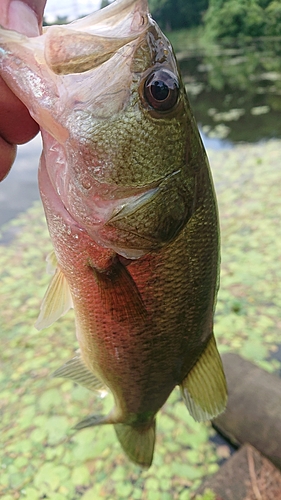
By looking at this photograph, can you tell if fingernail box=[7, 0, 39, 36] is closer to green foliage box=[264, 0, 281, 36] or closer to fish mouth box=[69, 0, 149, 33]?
fish mouth box=[69, 0, 149, 33]

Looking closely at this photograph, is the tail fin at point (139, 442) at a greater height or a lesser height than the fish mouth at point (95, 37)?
lesser

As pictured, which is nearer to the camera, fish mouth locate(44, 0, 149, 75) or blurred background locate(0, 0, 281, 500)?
fish mouth locate(44, 0, 149, 75)

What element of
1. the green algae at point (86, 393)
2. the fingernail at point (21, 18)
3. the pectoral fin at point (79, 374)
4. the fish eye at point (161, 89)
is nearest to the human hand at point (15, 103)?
the fingernail at point (21, 18)

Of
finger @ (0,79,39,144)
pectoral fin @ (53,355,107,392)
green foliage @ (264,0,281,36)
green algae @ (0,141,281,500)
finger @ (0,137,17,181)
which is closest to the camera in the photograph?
finger @ (0,79,39,144)

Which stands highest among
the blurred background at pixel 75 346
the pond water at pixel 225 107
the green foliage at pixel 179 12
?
the blurred background at pixel 75 346

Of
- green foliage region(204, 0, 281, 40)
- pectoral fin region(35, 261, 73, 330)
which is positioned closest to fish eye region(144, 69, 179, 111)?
pectoral fin region(35, 261, 73, 330)

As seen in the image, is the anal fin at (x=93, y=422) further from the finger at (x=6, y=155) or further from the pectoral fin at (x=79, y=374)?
the finger at (x=6, y=155)
